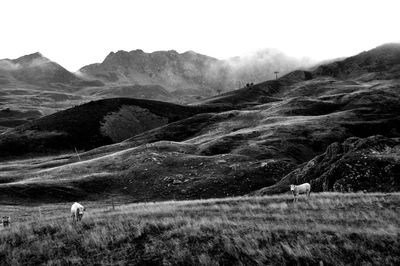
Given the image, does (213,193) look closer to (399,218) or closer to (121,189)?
(121,189)

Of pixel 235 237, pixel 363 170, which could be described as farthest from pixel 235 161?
pixel 235 237

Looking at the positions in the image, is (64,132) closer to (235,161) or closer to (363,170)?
(235,161)

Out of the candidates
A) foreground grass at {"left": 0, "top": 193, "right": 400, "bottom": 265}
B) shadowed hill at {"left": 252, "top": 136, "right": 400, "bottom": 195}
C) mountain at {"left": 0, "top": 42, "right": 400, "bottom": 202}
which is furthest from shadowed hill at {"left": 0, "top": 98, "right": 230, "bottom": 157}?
foreground grass at {"left": 0, "top": 193, "right": 400, "bottom": 265}

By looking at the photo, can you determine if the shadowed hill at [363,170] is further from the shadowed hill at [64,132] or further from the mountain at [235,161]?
the shadowed hill at [64,132]

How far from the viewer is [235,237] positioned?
1731cm

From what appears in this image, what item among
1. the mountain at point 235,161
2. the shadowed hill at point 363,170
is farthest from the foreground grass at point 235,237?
the mountain at point 235,161

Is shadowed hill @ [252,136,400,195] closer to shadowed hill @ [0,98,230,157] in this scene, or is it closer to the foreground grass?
the foreground grass

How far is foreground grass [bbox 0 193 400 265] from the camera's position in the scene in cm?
1492

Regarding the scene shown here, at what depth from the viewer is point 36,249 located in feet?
69.3

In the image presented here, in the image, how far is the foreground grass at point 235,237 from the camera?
14922 millimetres

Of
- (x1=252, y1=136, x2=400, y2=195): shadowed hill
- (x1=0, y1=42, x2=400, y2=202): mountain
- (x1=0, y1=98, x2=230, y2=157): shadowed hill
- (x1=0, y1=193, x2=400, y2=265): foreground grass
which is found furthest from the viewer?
(x1=0, y1=98, x2=230, y2=157): shadowed hill

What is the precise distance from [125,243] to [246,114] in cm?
13969

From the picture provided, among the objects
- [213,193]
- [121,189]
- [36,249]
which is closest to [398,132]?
[213,193]

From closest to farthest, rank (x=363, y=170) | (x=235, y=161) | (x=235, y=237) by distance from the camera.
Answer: (x=235, y=237), (x=363, y=170), (x=235, y=161)
